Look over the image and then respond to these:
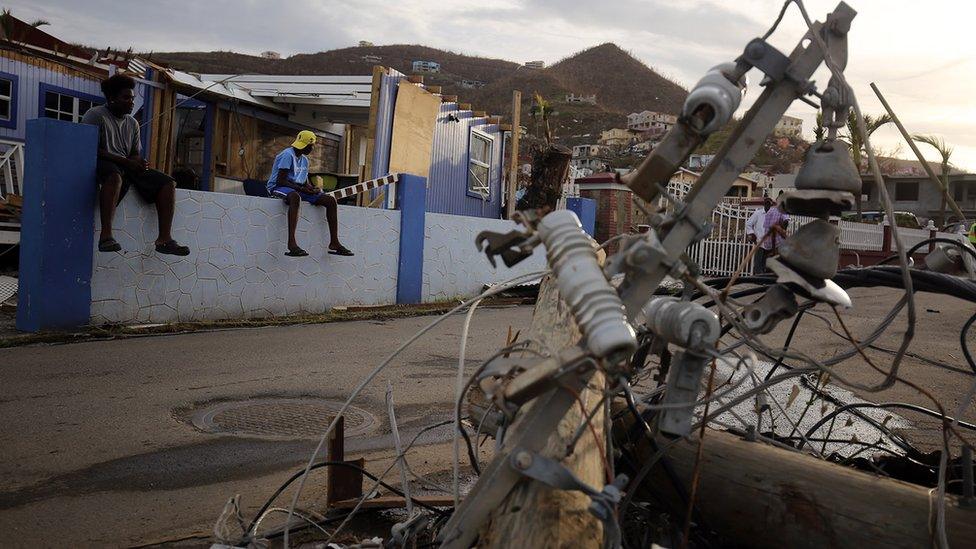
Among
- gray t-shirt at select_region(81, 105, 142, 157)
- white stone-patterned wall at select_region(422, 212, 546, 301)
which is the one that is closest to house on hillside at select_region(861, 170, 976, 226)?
white stone-patterned wall at select_region(422, 212, 546, 301)

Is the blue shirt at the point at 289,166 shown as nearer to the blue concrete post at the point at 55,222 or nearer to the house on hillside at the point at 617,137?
the blue concrete post at the point at 55,222

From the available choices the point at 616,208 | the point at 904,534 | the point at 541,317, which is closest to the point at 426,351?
the point at 541,317

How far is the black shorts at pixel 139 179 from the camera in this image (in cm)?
766

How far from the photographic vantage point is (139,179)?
7.97 meters

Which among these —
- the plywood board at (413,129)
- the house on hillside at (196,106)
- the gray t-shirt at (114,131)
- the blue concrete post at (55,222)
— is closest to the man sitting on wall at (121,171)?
the gray t-shirt at (114,131)

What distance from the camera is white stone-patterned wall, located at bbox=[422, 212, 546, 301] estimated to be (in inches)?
495

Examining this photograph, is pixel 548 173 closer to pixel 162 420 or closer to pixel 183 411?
pixel 183 411

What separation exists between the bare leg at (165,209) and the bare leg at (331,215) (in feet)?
7.96

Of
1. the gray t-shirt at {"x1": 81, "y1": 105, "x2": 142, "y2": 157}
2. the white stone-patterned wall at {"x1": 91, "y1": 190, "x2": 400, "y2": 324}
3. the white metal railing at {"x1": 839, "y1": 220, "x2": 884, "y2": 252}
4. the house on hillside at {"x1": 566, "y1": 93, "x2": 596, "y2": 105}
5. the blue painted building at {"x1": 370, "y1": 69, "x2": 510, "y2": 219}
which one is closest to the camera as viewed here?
the gray t-shirt at {"x1": 81, "y1": 105, "x2": 142, "y2": 157}

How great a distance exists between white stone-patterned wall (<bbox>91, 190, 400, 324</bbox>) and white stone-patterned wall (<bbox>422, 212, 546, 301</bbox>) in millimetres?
895

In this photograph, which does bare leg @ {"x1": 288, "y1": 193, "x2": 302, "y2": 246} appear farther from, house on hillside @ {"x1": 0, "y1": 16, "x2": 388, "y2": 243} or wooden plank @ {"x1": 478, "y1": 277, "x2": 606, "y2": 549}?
wooden plank @ {"x1": 478, "y1": 277, "x2": 606, "y2": 549}

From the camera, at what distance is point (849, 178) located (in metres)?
1.79

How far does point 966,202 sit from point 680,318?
2284 inches

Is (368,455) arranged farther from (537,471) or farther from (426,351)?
(426,351)
